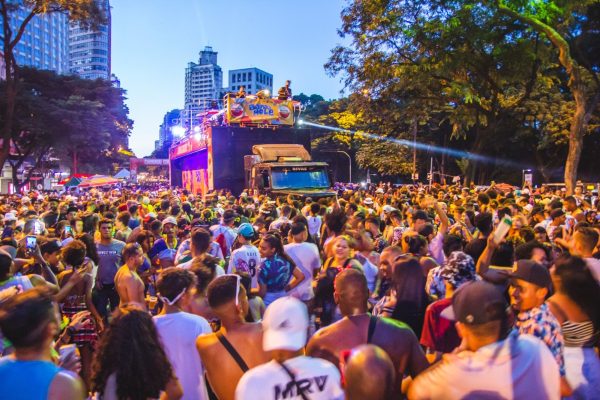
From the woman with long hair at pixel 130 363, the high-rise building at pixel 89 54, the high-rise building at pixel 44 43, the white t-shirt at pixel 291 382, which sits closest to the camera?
the white t-shirt at pixel 291 382

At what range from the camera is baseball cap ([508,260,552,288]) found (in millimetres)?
3418

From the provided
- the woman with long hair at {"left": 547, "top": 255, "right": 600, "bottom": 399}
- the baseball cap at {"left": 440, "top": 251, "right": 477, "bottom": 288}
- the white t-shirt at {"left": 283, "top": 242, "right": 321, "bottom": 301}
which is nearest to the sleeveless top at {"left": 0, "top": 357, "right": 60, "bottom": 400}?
the baseball cap at {"left": 440, "top": 251, "right": 477, "bottom": 288}

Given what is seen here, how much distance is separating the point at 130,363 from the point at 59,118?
37.4 meters

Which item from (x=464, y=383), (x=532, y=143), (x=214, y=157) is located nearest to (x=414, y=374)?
(x=464, y=383)

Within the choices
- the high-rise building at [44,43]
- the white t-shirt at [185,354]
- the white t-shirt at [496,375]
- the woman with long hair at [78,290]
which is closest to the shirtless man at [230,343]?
the white t-shirt at [185,354]

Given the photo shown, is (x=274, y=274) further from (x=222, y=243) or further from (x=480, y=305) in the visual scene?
(x=480, y=305)

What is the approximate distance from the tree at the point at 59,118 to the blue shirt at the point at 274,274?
108 ft

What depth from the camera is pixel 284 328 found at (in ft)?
7.94

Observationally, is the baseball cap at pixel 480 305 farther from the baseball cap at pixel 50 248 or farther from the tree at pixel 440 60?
the tree at pixel 440 60

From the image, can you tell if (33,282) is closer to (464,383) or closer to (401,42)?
(464,383)

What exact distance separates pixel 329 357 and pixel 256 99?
19.3m

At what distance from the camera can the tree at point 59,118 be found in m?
35.8

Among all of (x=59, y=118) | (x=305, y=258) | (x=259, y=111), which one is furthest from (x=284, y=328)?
(x=59, y=118)

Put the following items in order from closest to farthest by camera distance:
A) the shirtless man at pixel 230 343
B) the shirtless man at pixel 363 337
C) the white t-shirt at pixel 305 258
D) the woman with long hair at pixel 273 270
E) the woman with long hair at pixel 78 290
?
the shirtless man at pixel 230 343
the shirtless man at pixel 363 337
the woman with long hair at pixel 78 290
the woman with long hair at pixel 273 270
the white t-shirt at pixel 305 258
